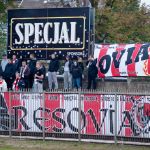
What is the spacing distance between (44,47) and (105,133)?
10076 millimetres

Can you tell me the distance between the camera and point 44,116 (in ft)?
64.0

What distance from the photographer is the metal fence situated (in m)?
18.2

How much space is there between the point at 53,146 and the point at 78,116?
1164 millimetres

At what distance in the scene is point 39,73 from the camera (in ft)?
81.9

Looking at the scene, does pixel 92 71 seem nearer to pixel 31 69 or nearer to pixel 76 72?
pixel 76 72

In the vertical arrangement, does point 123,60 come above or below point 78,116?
above

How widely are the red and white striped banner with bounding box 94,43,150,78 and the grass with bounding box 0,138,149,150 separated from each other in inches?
331

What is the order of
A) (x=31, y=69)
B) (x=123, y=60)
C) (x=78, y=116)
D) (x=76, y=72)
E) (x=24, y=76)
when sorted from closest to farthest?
1. (x=78, y=116)
2. (x=24, y=76)
3. (x=31, y=69)
4. (x=76, y=72)
5. (x=123, y=60)

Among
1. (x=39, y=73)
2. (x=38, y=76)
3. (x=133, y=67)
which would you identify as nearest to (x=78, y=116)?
(x=38, y=76)

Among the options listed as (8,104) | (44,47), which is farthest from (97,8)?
(8,104)

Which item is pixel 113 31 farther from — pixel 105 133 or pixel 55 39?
pixel 105 133

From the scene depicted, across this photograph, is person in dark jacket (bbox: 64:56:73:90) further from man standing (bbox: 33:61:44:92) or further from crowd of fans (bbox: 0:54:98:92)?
man standing (bbox: 33:61:44:92)

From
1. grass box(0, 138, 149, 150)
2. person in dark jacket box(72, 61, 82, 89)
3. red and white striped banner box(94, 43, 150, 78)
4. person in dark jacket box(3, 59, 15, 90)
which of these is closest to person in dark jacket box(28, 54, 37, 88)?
person in dark jacket box(3, 59, 15, 90)

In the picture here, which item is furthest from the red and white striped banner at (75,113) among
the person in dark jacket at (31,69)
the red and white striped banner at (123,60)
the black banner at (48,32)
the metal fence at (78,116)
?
the red and white striped banner at (123,60)
